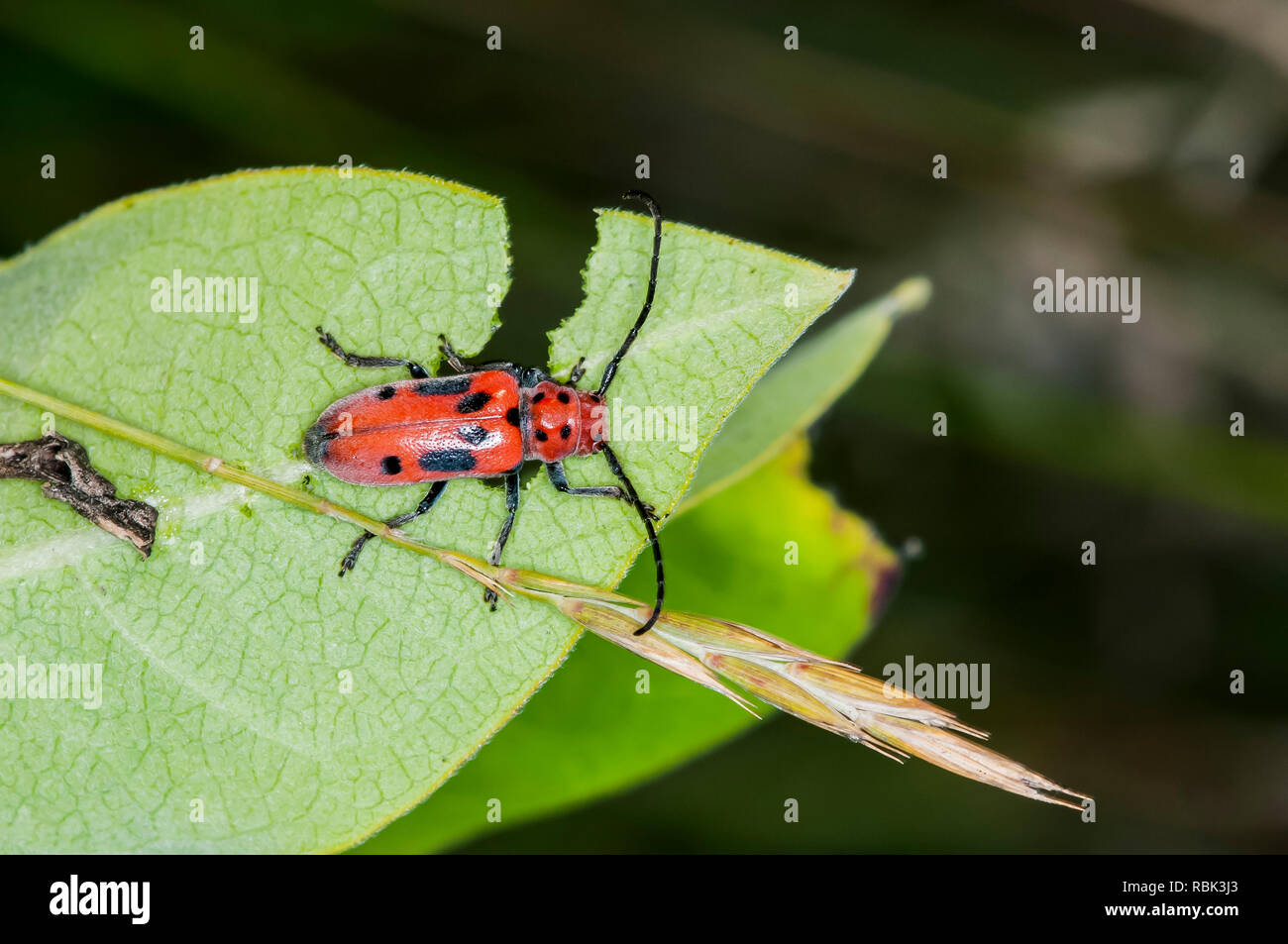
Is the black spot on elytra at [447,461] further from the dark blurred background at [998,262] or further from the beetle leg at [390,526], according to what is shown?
the dark blurred background at [998,262]

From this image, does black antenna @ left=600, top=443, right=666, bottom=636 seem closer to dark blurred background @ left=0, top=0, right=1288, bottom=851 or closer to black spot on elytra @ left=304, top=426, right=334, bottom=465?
black spot on elytra @ left=304, top=426, right=334, bottom=465

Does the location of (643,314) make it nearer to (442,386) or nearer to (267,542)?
(442,386)

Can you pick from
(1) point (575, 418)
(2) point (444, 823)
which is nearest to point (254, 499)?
(1) point (575, 418)

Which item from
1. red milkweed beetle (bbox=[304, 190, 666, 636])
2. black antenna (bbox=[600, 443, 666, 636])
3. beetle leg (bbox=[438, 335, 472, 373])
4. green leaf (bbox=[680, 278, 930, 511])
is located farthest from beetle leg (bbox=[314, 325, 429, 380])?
green leaf (bbox=[680, 278, 930, 511])

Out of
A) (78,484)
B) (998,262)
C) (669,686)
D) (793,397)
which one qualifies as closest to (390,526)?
(78,484)

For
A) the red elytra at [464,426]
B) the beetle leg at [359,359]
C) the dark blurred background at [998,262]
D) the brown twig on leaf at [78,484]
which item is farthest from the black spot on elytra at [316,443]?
the dark blurred background at [998,262]

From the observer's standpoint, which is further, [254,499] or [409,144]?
[409,144]

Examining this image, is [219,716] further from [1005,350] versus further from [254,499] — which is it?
[1005,350]
